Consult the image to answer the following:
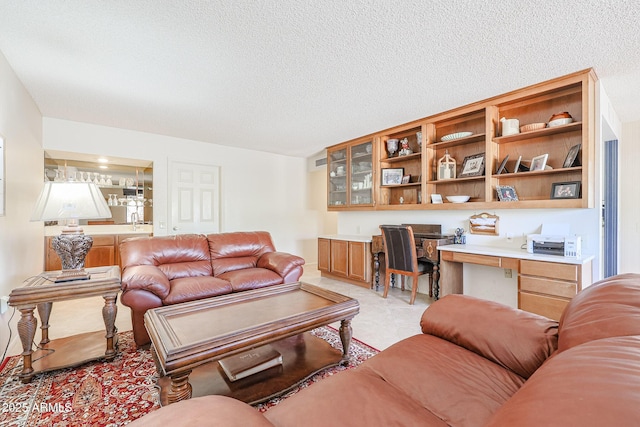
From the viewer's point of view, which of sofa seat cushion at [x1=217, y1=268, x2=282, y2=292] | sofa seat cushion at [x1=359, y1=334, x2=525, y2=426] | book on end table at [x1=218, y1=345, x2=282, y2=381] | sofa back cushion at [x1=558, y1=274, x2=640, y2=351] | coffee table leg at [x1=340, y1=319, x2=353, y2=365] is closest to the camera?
sofa back cushion at [x1=558, y1=274, x2=640, y2=351]

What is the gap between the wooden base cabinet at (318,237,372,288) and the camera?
163 inches

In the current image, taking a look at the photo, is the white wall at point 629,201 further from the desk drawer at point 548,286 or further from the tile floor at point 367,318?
the tile floor at point 367,318

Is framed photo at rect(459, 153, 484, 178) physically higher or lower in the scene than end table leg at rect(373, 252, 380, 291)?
higher

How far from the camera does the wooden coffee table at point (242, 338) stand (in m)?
1.37

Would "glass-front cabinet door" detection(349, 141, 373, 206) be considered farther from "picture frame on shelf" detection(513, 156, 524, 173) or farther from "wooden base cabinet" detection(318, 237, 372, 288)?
"picture frame on shelf" detection(513, 156, 524, 173)

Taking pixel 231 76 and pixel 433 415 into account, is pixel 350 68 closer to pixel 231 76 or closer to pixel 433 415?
pixel 231 76

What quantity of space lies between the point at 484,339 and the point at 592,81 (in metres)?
2.72

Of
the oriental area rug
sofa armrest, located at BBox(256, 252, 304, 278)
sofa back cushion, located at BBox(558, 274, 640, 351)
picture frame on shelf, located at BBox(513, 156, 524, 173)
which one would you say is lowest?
the oriental area rug

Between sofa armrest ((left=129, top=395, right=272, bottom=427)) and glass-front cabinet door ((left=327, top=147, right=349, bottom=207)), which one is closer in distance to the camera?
sofa armrest ((left=129, top=395, right=272, bottom=427))

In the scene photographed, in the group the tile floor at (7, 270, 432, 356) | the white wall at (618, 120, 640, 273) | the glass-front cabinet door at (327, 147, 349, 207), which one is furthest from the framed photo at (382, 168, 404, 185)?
the white wall at (618, 120, 640, 273)

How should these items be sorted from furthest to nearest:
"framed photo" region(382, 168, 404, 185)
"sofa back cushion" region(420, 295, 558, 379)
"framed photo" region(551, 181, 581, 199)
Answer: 1. "framed photo" region(382, 168, 404, 185)
2. "framed photo" region(551, 181, 581, 199)
3. "sofa back cushion" region(420, 295, 558, 379)

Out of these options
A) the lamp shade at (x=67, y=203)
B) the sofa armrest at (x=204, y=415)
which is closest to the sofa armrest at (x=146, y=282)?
the lamp shade at (x=67, y=203)

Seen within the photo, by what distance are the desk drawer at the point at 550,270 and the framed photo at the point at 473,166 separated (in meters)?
1.15

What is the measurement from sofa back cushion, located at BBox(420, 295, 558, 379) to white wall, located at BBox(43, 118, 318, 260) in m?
4.32
